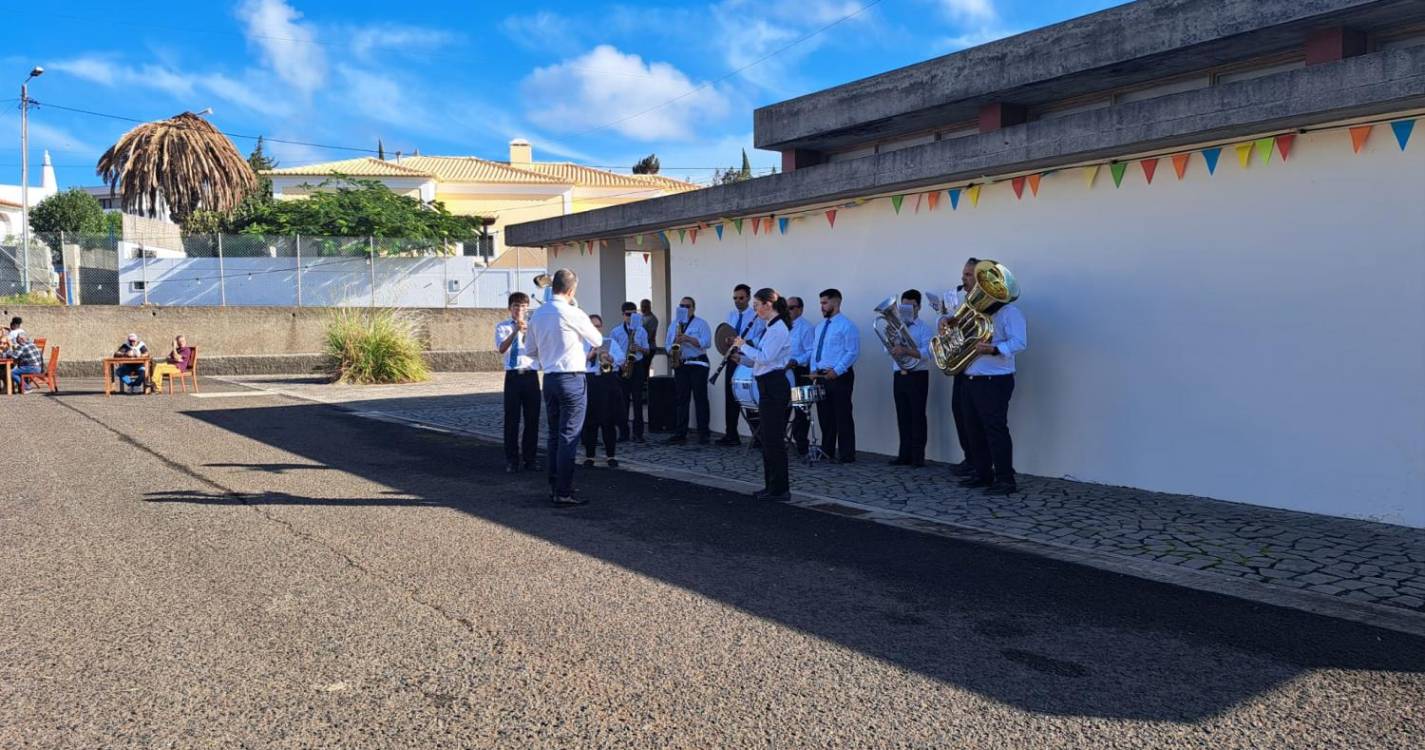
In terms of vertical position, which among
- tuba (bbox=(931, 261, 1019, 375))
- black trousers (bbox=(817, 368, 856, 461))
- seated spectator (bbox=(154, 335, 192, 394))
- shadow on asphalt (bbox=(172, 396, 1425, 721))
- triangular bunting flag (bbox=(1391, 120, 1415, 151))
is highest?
triangular bunting flag (bbox=(1391, 120, 1415, 151))

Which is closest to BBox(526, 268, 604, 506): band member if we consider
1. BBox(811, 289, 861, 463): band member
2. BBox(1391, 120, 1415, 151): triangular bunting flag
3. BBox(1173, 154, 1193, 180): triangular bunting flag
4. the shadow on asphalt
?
the shadow on asphalt

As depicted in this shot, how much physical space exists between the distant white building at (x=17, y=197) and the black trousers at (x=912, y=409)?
71.8 metres

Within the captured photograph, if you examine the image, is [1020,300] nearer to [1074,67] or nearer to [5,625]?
[1074,67]

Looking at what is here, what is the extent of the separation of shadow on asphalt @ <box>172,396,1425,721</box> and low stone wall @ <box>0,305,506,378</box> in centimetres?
1903

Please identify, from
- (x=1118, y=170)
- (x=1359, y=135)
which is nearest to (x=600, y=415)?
(x=1118, y=170)

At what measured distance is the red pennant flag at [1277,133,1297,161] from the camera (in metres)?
7.62

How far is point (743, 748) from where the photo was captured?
3.70 m

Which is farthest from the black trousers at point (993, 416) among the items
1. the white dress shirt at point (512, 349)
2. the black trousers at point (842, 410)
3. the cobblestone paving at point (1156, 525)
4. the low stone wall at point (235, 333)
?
the low stone wall at point (235, 333)

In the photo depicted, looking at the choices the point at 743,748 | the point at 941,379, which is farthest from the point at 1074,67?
the point at 743,748

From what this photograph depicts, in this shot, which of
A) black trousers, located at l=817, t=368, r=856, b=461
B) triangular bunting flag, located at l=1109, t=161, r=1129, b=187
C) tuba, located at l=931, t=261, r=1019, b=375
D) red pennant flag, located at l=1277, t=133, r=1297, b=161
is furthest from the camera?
black trousers, located at l=817, t=368, r=856, b=461

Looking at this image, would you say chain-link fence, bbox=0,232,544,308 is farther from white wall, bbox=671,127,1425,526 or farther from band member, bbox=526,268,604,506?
band member, bbox=526,268,604,506

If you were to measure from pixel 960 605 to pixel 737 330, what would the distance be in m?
6.68

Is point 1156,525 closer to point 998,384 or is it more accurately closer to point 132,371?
point 998,384

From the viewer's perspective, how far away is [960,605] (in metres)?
5.50
